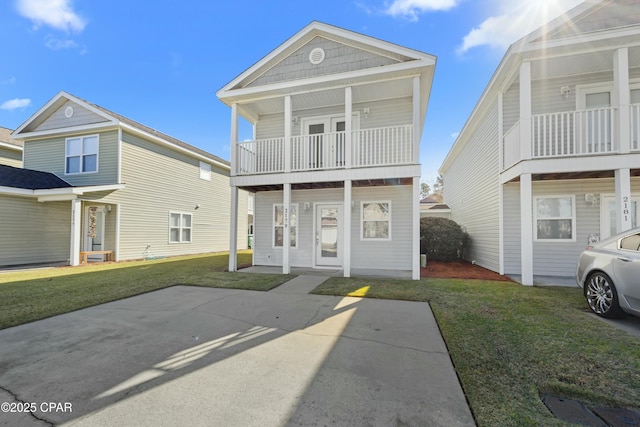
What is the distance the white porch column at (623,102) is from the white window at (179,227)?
16.9 meters

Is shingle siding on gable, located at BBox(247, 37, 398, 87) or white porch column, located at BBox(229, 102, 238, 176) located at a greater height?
shingle siding on gable, located at BBox(247, 37, 398, 87)

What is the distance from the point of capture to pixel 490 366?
296cm

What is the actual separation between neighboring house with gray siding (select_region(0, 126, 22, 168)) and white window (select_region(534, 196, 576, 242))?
72.6 feet

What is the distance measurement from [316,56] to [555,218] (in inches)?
337

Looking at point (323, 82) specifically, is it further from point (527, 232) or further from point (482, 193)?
point (482, 193)

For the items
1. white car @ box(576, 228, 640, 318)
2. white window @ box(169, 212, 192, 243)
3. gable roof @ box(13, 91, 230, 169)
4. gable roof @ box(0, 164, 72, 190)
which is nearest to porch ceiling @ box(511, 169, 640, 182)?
white car @ box(576, 228, 640, 318)

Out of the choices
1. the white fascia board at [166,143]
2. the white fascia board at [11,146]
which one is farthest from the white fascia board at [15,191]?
the white fascia board at [11,146]

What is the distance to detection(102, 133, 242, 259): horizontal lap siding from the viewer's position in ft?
40.5

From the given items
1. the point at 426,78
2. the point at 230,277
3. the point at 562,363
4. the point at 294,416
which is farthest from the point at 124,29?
the point at 562,363

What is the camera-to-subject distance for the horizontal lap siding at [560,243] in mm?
7811

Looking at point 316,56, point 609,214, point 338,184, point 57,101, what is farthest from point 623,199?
point 57,101

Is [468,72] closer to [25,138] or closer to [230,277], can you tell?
[230,277]

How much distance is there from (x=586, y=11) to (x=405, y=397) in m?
9.69

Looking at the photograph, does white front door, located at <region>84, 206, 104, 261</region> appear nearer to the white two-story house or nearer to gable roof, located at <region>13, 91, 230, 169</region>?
gable roof, located at <region>13, 91, 230, 169</region>
